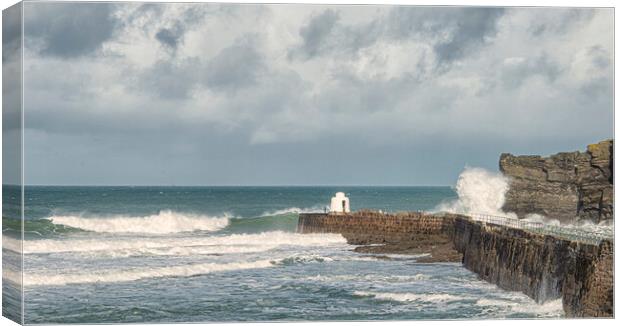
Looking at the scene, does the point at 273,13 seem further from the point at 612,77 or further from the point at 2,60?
the point at 612,77

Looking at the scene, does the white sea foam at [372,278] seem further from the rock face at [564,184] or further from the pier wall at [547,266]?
the rock face at [564,184]

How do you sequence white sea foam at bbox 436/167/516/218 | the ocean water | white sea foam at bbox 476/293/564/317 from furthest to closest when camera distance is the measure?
white sea foam at bbox 436/167/516/218 < white sea foam at bbox 476/293/564/317 < the ocean water

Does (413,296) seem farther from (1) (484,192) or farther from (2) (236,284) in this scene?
(1) (484,192)

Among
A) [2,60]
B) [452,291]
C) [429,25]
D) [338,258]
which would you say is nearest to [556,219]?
[338,258]

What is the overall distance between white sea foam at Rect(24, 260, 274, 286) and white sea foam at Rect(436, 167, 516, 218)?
1151 centimetres

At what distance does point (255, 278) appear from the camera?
21062 millimetres

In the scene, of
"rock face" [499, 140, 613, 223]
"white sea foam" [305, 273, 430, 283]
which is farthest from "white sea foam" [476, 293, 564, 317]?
"rock face" [499, 140, 613, 223]

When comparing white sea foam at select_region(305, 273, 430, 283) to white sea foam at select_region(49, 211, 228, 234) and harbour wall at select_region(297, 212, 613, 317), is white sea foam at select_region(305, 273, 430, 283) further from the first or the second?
white sea foam at select_region(49, 211, 228, 234)

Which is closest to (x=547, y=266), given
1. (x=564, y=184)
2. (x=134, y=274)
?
(x=134, y=274)

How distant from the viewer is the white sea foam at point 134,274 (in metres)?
18.1

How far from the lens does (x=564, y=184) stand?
2975 centimetres

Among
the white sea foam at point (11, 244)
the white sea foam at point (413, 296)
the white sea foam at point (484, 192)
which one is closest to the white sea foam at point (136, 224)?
the white sea foam at point (484, 192)

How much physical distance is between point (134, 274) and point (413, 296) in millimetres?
5062

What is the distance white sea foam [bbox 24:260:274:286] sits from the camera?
713 inches
